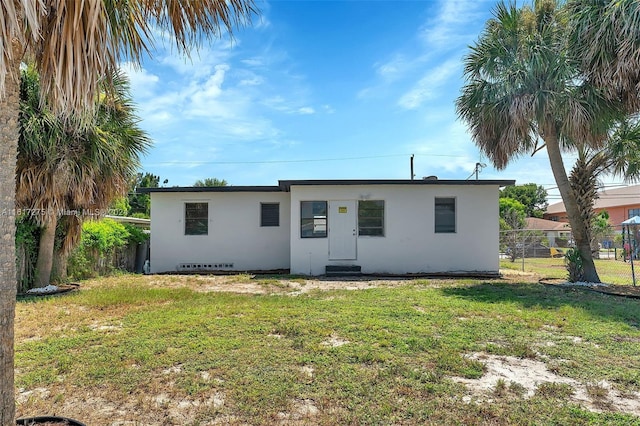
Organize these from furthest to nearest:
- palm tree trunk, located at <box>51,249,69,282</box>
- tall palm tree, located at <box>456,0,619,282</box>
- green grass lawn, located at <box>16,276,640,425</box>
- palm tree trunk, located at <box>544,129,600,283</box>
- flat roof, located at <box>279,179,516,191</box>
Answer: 1. flat roof, located at <box>279,179,516,191</box>
2. palm tree trunk, located at <box>544,129,600,283</box>
3. palm tree trunk, located at <box>51,249,69,282</box>
4. tall palm tree, located at <box>456,0,619,282</box>
5. green grass lawn, located at <box>16,276,640,425</box>

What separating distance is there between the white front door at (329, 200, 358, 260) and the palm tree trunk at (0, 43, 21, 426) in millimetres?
9568

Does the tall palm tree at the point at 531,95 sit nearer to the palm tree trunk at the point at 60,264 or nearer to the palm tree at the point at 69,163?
the palm tree at the point at 69,163

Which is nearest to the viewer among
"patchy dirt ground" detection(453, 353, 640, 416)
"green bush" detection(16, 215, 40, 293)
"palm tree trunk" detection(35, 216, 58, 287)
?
"patchy dirt ground" detection(453, 353, 640, 416)

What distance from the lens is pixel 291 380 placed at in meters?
3.56

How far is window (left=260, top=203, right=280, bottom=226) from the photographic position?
1298 cm

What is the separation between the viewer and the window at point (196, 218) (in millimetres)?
12906

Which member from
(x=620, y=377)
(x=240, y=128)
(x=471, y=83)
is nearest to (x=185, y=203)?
(x=240, y=128)

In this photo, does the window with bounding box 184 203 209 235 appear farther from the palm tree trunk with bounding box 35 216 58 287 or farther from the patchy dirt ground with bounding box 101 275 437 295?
the palm tree trunk with bounding box 35 216 58 287

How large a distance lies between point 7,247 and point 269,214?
10.7 meters

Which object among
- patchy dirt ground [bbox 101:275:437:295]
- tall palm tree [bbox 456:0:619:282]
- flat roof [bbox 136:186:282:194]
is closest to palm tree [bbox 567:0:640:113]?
tall palm tree [bbox 456:0:619:282]

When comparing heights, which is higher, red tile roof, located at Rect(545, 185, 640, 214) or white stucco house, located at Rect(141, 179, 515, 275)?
red tile roof, located at Rect(545, 185, 640, 214)

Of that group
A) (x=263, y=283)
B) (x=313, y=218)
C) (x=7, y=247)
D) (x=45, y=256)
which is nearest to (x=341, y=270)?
(x=313, y=218)

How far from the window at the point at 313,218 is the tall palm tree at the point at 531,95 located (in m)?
4.88

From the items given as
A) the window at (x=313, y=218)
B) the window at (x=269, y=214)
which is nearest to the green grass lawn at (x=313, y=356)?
the window at (x=313, y=218)
